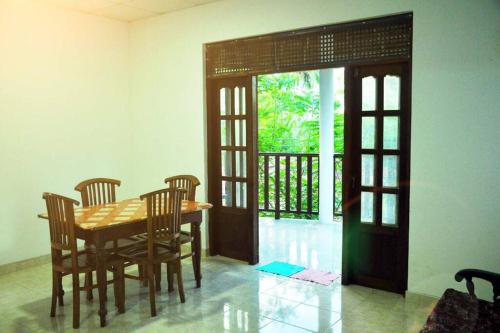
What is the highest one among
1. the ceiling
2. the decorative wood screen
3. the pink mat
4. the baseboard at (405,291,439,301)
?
the ceiling

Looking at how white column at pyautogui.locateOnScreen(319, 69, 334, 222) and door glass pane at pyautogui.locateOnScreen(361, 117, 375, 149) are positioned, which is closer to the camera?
door glass pane at pyautogui.locateOnScreen(361, 117, 375, 149)

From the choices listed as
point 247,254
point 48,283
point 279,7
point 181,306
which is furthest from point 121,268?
point 279,7

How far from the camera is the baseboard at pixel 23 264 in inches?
185

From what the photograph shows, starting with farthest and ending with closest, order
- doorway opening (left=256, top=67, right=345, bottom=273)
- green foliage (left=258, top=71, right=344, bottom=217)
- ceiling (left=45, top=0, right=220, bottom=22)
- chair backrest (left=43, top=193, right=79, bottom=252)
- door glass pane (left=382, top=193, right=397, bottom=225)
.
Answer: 1. green foliage (left=258, top=71, right=344, bottom=217)
2. doorway opening (left=256, top=67, right=345, bottom=273)
3. ceiling (left=45, top=0, right=220, bottom=22)
4. door glass pane (left=382, top=193, right=397, bottom=225)
5. chair backrest (left=43, top=193, right=79, bottom=252)

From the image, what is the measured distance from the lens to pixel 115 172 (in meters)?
5.80

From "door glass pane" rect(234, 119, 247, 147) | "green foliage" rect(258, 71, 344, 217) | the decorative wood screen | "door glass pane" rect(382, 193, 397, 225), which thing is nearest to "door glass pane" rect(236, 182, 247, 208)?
"door glass pane" rect(234, 119, 247, 147)

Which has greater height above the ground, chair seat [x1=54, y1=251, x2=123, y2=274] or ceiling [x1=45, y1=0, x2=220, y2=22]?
ceiling [x1=45, y1=0, x2=220, y2=22]

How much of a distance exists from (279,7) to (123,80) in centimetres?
248

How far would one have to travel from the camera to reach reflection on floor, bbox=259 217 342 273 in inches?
200

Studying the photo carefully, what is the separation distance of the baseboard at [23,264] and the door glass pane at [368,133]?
12.3 feet

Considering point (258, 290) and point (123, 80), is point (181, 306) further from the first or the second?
point (123, 80)

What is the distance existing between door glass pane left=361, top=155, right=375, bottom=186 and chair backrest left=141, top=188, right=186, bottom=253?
5.66 feet

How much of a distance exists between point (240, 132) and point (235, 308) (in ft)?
6.74

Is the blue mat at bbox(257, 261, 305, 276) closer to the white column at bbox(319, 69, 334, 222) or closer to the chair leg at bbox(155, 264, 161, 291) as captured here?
the chair leg at bbox(155, 264, 161, 291)
